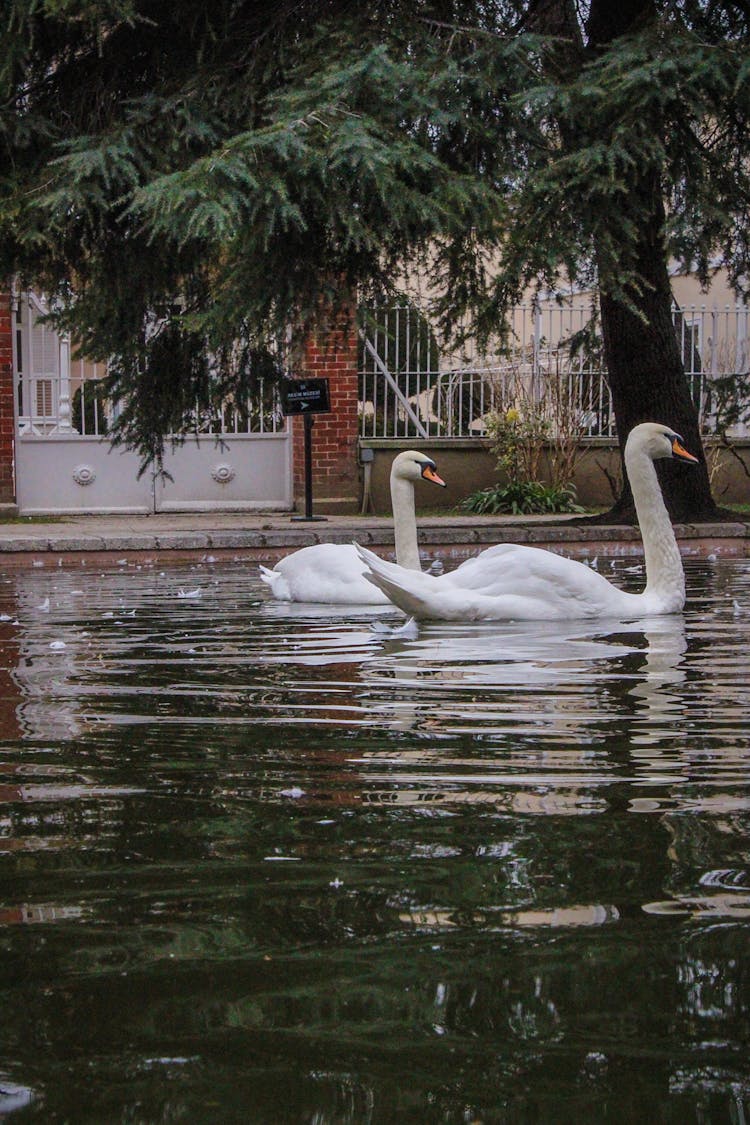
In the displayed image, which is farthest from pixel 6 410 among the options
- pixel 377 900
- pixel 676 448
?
pixel 377 900

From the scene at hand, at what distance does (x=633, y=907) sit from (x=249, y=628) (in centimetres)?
554

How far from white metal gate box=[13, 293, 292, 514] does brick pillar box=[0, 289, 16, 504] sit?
178 millimetres

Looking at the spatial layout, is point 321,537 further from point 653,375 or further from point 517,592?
point 517,592

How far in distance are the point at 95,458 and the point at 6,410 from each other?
3.92 feet

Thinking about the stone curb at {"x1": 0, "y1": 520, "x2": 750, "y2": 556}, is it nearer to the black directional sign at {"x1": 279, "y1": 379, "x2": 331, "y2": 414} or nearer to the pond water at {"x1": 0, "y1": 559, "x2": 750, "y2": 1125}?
the black directional sign at {"x1": 279, "y1": 379, "x2": 331, "y2": 414}

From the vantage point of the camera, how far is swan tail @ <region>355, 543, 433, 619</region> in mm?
7996

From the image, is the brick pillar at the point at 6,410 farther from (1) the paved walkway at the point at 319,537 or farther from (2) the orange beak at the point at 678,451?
(2) the orange beak at the point at 678,451

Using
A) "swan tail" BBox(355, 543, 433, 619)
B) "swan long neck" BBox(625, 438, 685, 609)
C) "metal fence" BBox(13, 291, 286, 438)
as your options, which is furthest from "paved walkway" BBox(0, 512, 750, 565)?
"swan tail" BBox(355, 543, 433, 619)

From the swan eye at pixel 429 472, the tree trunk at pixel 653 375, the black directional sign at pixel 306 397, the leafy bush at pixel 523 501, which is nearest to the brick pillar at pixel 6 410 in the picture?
the black directional sign at pixel 306 397

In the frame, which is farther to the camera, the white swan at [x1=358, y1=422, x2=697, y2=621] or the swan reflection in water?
the white swan at [x1=358, y1=422, x2=697, y2=621]

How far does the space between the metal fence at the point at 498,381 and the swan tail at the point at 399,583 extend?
40.7 ft

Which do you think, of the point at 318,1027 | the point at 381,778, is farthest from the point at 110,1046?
the point at 381,778

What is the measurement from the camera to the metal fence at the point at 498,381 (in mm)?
20875

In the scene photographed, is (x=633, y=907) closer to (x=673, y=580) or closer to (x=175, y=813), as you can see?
(x=175, y=813)
